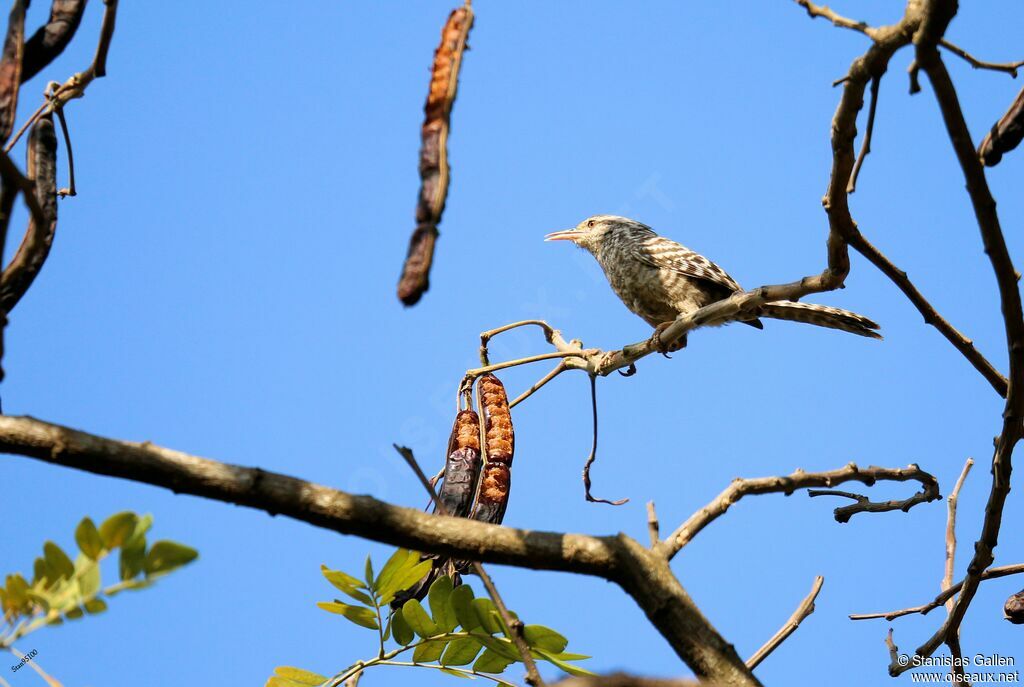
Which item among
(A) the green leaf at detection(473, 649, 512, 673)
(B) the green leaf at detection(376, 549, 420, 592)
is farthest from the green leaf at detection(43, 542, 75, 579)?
(A) the green leaf at detection(473, 649, 512, 673)

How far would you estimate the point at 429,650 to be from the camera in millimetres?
2850

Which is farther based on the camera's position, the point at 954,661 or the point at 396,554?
the point at 954,661

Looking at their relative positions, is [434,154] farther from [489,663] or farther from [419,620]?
[489,663]

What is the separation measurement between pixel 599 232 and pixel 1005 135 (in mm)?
5339

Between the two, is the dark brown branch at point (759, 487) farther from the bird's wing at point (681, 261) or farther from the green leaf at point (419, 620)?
the bird's wing at point (681, 261)

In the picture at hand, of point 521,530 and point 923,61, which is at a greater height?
point 923,61

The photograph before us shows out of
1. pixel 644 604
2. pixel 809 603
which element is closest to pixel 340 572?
pixel 644 604

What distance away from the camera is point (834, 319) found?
5496 mm

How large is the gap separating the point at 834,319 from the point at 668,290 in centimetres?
177

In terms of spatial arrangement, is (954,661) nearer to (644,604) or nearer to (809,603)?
(809,603)

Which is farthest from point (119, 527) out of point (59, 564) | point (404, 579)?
point (404, 579)

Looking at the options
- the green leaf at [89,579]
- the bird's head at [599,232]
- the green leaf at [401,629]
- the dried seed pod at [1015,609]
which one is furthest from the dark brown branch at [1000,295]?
the bird's head at [599,232]

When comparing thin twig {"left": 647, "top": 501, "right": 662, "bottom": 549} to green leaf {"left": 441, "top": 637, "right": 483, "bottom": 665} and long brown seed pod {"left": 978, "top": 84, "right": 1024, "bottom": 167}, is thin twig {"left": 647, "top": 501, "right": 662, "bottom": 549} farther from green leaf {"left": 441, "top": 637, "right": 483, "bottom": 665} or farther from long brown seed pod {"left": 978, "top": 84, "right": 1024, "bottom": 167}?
long brown seed pod {"left": 978, "top": 84, "right": 1024, "bottom": 167}

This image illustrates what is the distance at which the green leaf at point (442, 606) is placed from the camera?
9.14ft
